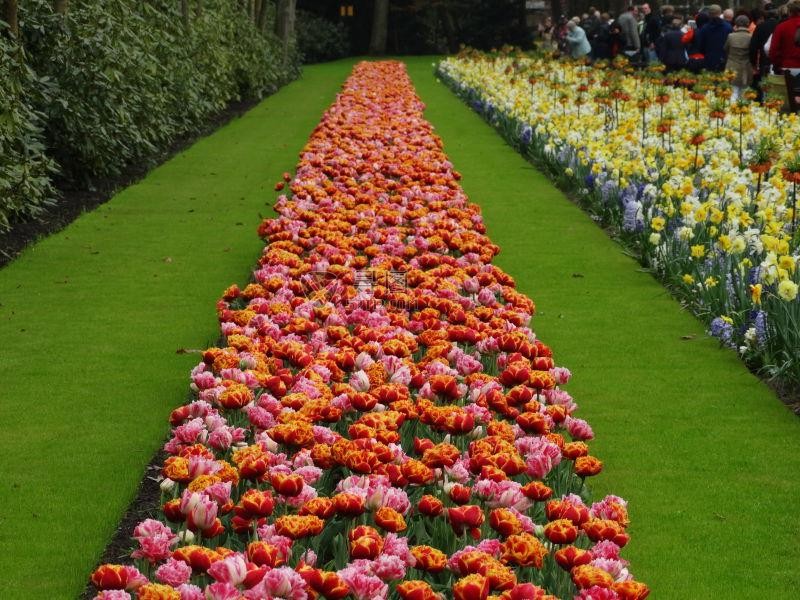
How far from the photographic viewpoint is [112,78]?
43.7 feet

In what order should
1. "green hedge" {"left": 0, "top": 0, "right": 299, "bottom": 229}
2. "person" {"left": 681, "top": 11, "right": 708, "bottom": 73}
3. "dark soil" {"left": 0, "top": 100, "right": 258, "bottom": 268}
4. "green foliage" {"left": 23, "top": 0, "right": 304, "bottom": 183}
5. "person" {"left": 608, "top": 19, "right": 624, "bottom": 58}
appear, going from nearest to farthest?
1. "green hedge" {"left": 0, "top": 0, "right": 299, "bottom": 229}
2. "dark soil" {"left": 0, "top": 100, "right": 258, "bottom": 268}
3. "green foliage" {"left": 23, "top": 0, "right": 304, "bottom": 183}
4. "person" {"left": 681, "top": 11, "right": 708, "bottom": 73}
5. "person" {"left": 608, "top": 19, "right": 624, "bottom": 58}

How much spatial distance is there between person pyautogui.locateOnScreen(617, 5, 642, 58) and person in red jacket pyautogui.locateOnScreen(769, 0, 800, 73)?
44.8ft

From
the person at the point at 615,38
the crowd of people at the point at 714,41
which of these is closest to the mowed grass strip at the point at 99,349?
the crowd of people at the point at 714,41

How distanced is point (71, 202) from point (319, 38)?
129 ft

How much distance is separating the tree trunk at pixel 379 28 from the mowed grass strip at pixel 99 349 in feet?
134

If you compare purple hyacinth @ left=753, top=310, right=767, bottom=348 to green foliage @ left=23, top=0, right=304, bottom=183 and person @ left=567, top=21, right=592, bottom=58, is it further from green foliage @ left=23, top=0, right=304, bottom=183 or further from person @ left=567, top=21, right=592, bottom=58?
person @ left=567, top=21, right=592, bottom=58

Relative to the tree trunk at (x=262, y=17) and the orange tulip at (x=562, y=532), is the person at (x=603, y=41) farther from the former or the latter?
the orange tulip at (x=562, y=532)

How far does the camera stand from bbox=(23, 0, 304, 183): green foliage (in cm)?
1291

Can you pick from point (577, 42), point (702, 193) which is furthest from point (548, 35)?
point (702, 193)

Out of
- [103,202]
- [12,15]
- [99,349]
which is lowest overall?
[103,202]

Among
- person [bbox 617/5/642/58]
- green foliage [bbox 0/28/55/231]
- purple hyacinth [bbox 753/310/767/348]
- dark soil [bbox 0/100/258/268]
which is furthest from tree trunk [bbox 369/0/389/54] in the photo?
purple hyacinth [bbox 753/310/767/348]

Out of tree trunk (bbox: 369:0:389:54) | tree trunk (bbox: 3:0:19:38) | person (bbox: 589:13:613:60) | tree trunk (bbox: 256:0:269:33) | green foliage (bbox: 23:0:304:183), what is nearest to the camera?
tree trunk (bbox: 3:0:19:38)

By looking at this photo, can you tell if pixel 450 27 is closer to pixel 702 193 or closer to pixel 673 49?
pixel 673 49

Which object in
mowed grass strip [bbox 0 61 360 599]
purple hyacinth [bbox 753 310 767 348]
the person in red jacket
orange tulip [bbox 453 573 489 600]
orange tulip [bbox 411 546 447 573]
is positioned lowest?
mowed grass strip [bbox 0 61 360 599]
